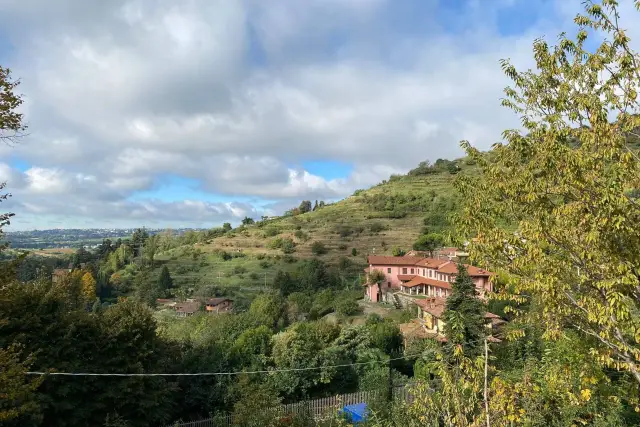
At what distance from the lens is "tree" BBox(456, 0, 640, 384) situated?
4766 mm

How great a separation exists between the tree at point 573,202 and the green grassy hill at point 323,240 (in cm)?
4237

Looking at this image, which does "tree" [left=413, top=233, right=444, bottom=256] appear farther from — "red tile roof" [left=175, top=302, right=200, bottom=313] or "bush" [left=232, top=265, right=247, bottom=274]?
"red tile roof" [left=175, top=302, right=200, bottom=313]

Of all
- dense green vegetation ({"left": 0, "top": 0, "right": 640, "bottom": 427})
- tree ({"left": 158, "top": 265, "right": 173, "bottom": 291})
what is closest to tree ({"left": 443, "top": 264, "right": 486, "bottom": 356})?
dense green vegetation ({"left": 0, "top": 0, "right": 640, "bottom": 427})

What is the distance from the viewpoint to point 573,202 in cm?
494

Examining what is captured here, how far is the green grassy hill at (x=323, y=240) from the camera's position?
54.6 metres

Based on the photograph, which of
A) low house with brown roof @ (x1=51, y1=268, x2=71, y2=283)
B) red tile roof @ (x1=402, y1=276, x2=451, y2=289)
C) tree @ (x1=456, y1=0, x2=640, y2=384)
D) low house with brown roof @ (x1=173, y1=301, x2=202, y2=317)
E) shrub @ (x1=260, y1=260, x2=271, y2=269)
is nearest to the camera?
tree @ (x1=456, y1=0, x2=640, y2=384)

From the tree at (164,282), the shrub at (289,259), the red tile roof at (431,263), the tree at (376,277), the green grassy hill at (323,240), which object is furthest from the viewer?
the shrub at (289,259)

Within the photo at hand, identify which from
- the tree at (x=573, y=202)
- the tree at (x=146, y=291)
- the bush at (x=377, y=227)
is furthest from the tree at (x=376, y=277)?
the tree at (x=573, y=202)

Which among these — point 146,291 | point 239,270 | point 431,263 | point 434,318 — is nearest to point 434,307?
point 434,318

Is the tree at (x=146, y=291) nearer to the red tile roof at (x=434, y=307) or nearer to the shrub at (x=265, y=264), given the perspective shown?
the shrub at (x=265, y=264)

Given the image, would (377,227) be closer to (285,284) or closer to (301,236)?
(301,236)

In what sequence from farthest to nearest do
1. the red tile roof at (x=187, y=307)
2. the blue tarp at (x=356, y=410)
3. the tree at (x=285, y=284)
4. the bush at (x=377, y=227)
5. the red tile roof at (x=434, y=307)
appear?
the bush at (x=377, y=227) < the tree at (x=285, y=284) < the red tile roof at (x=187, y=307) < the red tile roof at (x=434, y=307) < the blue tarp at (x=356, y=410)

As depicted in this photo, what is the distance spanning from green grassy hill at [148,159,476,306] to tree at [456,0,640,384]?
4237cm

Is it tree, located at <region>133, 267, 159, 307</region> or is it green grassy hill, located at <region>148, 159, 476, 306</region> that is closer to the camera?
tree, located at <region>133, 267, 159, 307</region>
